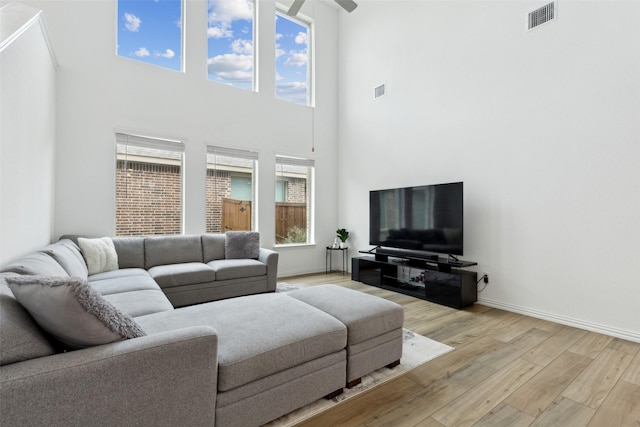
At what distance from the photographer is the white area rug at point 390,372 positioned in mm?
1676

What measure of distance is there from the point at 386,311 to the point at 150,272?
9.20 ft

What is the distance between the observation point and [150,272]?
3.48 meters

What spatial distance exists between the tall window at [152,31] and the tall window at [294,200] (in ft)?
7.23

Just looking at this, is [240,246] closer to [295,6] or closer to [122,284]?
[122,284]

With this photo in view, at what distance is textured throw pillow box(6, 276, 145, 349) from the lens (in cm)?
109

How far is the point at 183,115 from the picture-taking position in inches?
173

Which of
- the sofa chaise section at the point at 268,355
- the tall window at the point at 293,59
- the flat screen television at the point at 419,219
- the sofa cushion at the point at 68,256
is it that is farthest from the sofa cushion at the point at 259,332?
the tall window at the point at 293,59

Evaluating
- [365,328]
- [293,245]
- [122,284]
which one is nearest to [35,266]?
[122,284]

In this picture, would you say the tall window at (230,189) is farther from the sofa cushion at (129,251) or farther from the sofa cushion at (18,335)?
the sofa cushion at (18,335)

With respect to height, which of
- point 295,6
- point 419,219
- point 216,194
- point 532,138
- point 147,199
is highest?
point 295,6

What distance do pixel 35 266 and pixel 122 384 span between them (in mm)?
1248

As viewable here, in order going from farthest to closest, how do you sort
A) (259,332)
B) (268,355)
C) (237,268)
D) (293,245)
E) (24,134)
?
(293,245)
(237,268)
(24,134)
(259,332)
(268,355)

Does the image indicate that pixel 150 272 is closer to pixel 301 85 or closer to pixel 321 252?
pixel 321 252

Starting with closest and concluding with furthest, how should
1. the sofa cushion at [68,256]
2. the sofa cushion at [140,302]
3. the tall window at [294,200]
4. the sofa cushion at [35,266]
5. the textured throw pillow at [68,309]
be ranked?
1. the textured throw pillow at [68,309]
2. the sofa cushion at [35,266]
3. the sofa cushion at [140,302]
4. the sofa cushion at [68,256]
5. the tall window at [294,200]
